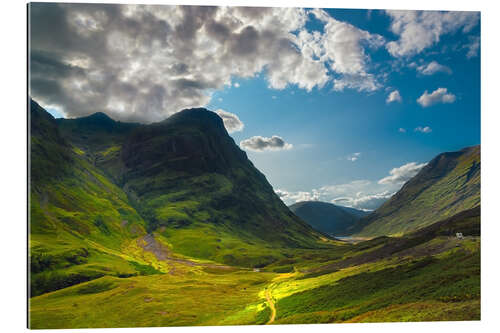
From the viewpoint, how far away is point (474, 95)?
3525 cm

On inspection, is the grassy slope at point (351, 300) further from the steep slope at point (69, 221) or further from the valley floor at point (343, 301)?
the steep slope at point (69, 221)

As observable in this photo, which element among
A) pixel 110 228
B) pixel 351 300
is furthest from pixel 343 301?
pixel 110 228

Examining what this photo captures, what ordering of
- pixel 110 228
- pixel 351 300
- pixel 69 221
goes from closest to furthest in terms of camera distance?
pixel 351 300
pixel 69 221
pixel 110 228

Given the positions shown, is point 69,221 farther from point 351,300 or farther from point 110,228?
point 351,300

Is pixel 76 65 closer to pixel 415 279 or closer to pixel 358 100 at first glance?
pixel 358 100

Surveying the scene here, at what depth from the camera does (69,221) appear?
98.6 meters

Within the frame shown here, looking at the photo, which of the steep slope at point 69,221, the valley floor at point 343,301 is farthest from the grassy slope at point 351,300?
the steep slope at point 69,221

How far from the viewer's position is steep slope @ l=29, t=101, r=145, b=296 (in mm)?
52906

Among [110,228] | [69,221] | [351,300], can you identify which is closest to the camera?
[351,300]

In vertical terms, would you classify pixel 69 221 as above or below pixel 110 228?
above

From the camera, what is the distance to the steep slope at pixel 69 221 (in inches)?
2083

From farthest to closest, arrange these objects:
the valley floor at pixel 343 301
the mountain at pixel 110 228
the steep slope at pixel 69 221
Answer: the mountain at pixel 110 228, the steep slope at pixel 69 221, the valley floor at pixel 343 301

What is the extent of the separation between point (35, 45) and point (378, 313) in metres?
41.9

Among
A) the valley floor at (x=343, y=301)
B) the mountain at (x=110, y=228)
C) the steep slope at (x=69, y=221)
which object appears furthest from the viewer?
the mountain at (x=110, y=228)
